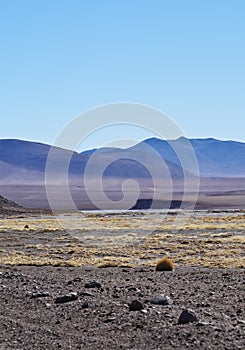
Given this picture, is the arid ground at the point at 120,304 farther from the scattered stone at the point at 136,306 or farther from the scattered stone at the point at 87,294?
the scattered stone at the point at 136,306

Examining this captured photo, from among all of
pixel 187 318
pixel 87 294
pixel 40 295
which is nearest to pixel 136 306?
pixel 187 318

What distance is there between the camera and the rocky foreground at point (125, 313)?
9.24m

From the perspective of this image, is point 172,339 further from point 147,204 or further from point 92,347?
point 147,204

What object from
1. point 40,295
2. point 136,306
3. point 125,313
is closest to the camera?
point 125,313

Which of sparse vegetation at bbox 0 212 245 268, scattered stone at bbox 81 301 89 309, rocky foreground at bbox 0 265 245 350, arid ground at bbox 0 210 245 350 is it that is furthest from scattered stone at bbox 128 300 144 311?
sparse vegetation at bbox 0 212 245 268

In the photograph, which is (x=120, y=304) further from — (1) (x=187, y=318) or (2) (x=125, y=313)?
(1) (x=187, y=318)

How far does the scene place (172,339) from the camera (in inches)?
362

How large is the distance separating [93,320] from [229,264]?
10.6 meters

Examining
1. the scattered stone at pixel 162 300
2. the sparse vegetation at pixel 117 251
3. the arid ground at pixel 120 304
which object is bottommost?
the sparse vegetation at pixel 117 251

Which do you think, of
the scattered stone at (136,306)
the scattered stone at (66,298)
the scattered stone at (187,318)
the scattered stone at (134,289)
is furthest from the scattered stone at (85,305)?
the scattered stone at (187,318)

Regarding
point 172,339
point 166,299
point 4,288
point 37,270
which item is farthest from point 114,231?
point 172,339

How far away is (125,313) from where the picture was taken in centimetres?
1115

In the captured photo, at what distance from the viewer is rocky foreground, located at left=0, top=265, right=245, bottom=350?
924 cm

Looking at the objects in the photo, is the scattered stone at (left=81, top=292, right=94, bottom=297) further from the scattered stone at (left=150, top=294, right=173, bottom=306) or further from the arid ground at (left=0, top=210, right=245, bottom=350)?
the scattered stone at (left=150, top=294, right=173, bottom=306)
